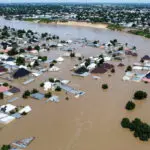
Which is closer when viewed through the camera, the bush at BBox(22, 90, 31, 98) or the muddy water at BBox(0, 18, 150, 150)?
the muddy water at BBox(0, 18, 150, 150)

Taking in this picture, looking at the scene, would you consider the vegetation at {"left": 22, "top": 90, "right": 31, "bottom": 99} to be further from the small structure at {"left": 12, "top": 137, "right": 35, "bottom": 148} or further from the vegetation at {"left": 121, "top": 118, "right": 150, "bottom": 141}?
the vegetation at {"left": 121, "top": 118, "right": 150, "bottom": 141}

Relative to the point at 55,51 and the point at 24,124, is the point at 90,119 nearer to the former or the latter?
the point at 24,124

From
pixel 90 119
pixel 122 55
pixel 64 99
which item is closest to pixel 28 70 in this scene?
pixel 64 99

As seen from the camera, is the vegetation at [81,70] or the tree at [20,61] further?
the tree at [20,61]

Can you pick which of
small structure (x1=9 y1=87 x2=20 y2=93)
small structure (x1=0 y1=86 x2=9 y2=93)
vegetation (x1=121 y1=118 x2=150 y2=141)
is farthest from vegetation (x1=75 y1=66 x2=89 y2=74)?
vegetation (x1=121 y1=118 x2=150 y2=141)

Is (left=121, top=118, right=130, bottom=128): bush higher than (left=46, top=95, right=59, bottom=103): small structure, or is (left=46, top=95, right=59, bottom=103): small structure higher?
(left=121, top=118, right=130, bottom=128): bush

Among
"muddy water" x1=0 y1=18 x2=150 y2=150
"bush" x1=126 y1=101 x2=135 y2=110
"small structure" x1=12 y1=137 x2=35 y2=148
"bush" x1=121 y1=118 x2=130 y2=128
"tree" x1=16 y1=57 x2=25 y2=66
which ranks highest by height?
"tree" x1=16 y1=57 x2=25 y2=66

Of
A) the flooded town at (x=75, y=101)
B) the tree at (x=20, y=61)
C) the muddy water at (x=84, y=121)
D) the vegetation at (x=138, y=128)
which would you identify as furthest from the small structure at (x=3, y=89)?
the vegetation at (x=138, y=128)

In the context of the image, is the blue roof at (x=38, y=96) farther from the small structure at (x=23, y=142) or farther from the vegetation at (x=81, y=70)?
the vegetation at (x=81, y=70)
